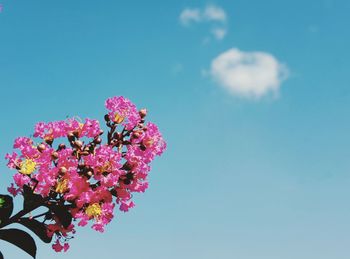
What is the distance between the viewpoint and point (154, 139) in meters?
4.27

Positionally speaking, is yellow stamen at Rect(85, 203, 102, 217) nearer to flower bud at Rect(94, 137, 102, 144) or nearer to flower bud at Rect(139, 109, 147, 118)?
flower bud at Rect(94, 137, 102, 144)

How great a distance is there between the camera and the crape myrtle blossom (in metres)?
3.81

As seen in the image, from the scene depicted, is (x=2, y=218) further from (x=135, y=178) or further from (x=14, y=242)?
(x=135, y=178)

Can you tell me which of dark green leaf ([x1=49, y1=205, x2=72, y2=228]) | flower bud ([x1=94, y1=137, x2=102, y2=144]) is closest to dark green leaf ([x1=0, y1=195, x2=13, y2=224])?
dark green leaf ([x1=49, y1=205, x2=72, y2=228])

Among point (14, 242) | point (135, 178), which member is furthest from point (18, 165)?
point (135, 178)

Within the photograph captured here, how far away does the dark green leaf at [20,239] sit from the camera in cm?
398

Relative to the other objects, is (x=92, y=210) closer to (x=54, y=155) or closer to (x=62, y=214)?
(x=62, y=214)

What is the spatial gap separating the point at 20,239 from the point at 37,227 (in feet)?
0.54

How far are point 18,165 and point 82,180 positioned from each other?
61 cm

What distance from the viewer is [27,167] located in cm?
398

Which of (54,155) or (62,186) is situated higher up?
(54,155)

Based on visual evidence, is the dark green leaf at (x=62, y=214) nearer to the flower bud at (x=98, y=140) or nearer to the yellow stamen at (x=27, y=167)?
the yellow stamen at (x=27, y=167)

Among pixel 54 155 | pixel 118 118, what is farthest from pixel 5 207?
pixel 118 118

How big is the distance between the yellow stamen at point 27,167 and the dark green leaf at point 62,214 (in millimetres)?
327
